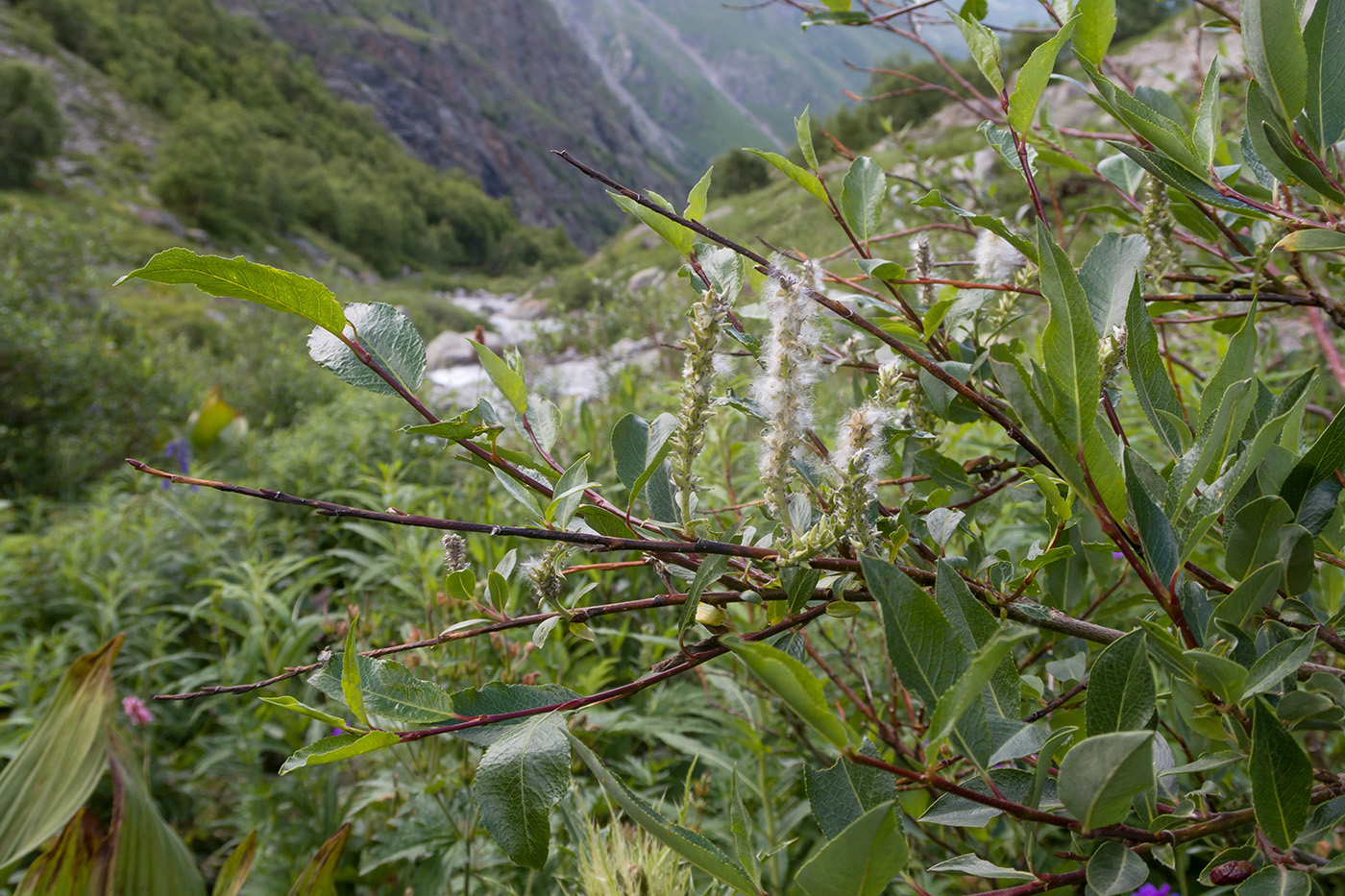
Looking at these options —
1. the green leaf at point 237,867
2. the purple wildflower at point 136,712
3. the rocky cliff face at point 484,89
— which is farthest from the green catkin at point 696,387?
the rocky cliff face at point 484,89

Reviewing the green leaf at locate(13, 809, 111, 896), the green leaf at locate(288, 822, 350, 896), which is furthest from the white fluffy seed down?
A: the green leaf at locate(13, 809, 111, 896)

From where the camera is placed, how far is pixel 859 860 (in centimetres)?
29

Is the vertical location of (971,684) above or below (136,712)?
above

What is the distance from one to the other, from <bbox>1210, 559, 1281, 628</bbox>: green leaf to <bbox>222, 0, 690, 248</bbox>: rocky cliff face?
47663 millimetres

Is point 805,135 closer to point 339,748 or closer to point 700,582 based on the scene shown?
point 700,582

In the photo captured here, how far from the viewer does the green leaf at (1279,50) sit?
39cm

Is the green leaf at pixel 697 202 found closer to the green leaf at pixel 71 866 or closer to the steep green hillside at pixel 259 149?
the green leaf at pixel 71 866

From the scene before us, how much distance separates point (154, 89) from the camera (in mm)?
27797

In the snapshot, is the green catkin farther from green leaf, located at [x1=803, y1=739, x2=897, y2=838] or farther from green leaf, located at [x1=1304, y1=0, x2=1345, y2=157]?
green leaf, located at [x1=1304, y1=0, x2=1345, y2=157]

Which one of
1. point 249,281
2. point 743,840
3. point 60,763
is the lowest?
point 60,763

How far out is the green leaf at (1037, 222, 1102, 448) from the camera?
35cm

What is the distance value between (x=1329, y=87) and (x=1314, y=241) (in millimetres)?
104

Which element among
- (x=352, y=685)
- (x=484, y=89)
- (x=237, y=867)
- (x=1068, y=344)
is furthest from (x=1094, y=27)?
(x=484, y=89)

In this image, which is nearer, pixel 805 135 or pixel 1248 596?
pixel 1248 596
